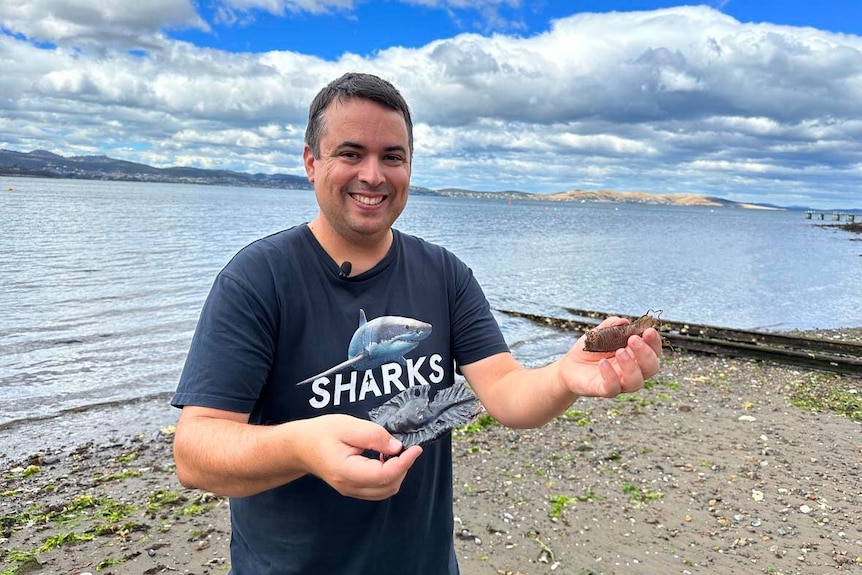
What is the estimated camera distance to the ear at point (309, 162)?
296cm

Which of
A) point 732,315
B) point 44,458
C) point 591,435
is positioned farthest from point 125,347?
point 732,315

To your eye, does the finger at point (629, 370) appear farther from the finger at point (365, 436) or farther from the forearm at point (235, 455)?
the forearm at point (235, 455)

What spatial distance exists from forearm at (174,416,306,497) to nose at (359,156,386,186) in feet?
3.92

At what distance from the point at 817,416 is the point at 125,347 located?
1744cm

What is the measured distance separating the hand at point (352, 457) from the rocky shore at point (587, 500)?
5184 mm

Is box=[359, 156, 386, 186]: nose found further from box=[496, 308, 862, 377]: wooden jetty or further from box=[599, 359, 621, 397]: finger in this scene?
box=[496, 308, 862, 377]: wooden jetty

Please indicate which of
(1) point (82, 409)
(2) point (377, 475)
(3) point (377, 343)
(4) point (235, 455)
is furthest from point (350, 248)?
(1) point (82, 409)

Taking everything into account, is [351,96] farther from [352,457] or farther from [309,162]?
[352,457]

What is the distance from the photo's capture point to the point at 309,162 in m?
3.00

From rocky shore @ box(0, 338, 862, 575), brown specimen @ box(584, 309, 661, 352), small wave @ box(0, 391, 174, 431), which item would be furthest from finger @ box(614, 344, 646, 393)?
small wave @ box(0, 391, 174, 431)

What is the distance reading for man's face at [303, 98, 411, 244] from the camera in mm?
2707

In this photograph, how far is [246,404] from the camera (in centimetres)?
236

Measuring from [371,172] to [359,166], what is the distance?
0.08m

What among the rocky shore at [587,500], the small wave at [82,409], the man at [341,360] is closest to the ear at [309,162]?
the man at [341,360]
